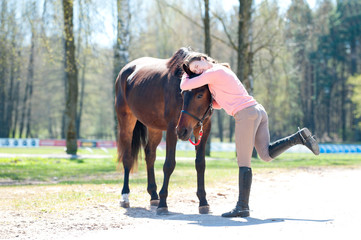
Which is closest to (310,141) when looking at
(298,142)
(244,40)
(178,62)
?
(298,142)

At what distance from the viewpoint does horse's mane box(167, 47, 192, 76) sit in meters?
6.01

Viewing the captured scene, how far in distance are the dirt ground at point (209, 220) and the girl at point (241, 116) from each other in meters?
0.43

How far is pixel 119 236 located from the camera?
14.2 ft

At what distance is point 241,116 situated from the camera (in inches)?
210

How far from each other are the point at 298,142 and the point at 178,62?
2008 mm

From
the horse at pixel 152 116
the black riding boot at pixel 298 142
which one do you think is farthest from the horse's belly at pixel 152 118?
the black riding boot at pixel 298 142

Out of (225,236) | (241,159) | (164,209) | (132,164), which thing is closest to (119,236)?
(225,236)

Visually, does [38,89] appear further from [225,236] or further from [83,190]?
[225,236]

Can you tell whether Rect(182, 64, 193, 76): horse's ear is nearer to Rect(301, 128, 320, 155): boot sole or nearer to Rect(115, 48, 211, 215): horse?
Rect(115, 48, 211, 215): horse

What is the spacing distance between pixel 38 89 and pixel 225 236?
4598 centimetres

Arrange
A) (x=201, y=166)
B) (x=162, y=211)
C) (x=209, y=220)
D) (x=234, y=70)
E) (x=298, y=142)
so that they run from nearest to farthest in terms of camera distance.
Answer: (x=209, y=220) → (x=298, y=142) → (x=162, y=211) → (x=201, y=166) → (x=234, y=70)

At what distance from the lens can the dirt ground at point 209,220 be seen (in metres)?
4.24

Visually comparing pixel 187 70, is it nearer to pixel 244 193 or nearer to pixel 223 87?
pixel 223 87

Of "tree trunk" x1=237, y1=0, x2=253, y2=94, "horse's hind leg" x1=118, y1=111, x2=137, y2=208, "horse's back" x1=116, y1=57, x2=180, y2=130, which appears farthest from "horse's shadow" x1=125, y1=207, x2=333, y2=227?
"tree trunk" x1=237, y1=0, x2=253, y2=94
